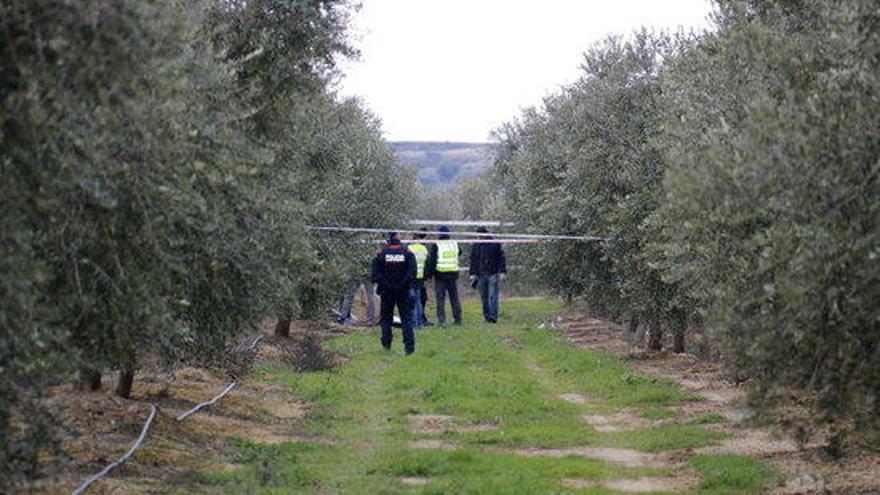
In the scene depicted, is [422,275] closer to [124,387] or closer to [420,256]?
[420,256]

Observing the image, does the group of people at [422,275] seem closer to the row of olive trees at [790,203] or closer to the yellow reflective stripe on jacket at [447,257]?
the yellow reflective stripe on jacket at [447,257]

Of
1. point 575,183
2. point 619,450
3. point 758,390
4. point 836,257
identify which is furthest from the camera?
point 575,183

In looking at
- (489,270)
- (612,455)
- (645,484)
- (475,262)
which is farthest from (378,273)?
(645,484)

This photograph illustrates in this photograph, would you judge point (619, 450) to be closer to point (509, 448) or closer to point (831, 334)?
point (509, 448)

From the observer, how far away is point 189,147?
9750 mm

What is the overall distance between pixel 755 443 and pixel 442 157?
171 meters

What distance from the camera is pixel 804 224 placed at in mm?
8828

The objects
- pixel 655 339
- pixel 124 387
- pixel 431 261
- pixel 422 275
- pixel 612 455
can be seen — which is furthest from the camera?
pixel 431 261

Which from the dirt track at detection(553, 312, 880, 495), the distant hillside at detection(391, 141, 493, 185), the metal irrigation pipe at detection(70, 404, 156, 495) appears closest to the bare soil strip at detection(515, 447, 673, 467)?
the dirt track at detection(553, 312, 880, 495)

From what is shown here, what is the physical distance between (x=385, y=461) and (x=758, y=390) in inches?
182

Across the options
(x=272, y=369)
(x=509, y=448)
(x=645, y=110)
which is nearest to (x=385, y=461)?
(x=509, y=448)

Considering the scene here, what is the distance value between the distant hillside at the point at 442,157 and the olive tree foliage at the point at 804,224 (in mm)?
152962

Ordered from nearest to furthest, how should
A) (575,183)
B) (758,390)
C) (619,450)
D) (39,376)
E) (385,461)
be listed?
(39,376)
(758,390)
(385,461)
(619,450)
(575,183)

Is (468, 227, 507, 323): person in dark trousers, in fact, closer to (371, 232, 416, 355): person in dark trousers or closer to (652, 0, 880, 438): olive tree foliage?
(371, 232, 416, 355): person in dark trousers
